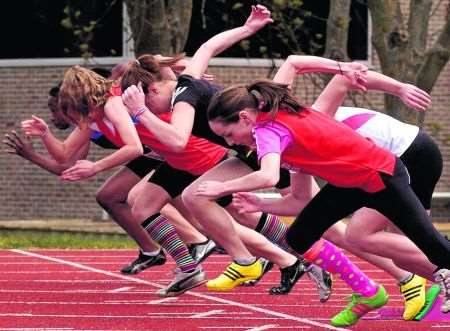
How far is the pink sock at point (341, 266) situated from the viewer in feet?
30.5

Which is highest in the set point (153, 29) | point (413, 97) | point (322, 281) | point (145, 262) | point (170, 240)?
point (413, 97)

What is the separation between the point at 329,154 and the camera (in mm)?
8664

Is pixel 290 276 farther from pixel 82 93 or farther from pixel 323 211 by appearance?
pixel 323 211

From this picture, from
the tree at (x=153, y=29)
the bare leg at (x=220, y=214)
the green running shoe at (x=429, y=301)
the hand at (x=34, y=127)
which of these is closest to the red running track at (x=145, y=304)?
the green running shoe at (x=429, y=301)

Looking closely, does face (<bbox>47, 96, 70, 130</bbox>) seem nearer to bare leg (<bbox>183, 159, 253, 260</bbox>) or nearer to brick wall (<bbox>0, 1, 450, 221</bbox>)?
bare leg (<bbox>183, 159, 253, 260</bbox>)

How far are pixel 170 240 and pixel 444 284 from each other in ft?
9.52

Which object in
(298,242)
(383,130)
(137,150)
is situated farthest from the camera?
(137,150)

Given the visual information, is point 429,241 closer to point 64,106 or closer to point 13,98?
point 64,106

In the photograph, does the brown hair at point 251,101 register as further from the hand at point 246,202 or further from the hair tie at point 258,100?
the hand at point 246,202

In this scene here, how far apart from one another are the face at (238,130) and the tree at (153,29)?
1226 centimetres

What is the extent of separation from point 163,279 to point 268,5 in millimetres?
9625

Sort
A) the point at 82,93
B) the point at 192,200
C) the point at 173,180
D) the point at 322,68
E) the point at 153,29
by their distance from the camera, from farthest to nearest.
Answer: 1. the point at 153,29
2. the point at 173,180
3. the point at 82,93
4. the point at 192,200
5. the point at 322,68

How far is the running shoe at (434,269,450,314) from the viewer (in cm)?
879

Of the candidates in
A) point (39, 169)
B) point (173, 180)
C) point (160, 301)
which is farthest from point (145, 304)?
point (39, 169)
